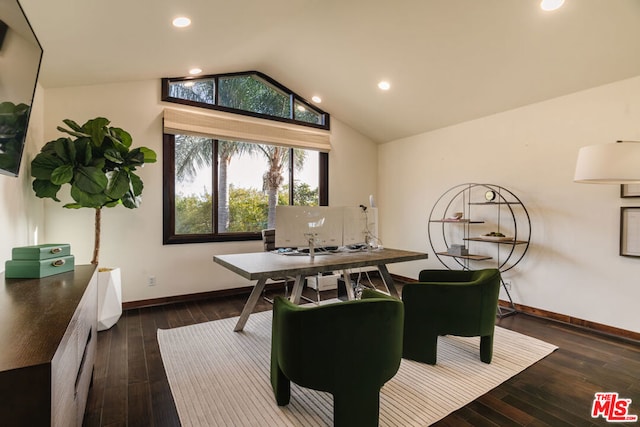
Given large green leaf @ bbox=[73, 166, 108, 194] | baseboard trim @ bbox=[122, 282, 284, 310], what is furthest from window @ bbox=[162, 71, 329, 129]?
baseboard trim @ bbox=[122, 282, 284, 310]

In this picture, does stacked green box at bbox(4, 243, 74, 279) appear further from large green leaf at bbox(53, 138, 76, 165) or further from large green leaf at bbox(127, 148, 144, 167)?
large green leaf at bbox(127, 148, 144, 167)

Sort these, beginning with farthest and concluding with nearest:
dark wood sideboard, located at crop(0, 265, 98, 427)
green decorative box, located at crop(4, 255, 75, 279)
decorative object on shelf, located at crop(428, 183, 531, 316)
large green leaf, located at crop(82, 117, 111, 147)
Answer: decorative object on shelf, located at crop(428, 183, 531, 316)
large green leaf, located at crop(82, 117, 111, 147)
green decorative box, located at crop(4, 255, 75, 279)
dark wood sideboard, located at crop(0, 265, 98, 427)

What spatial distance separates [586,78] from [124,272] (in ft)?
16.9

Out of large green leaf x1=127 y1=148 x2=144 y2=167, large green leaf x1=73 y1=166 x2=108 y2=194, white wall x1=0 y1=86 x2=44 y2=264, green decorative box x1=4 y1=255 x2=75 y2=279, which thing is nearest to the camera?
green decorative box x1=4 y1=255 x2=75 y2=279


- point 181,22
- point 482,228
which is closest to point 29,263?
point 181,22

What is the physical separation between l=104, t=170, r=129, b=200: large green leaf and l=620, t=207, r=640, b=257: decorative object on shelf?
450cm

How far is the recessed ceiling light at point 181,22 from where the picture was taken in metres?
2.55

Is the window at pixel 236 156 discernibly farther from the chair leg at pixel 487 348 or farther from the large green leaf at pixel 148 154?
the chair leg at pixel 487 348

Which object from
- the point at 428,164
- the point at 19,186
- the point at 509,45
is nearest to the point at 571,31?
the point at 509,45

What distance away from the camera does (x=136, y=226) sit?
3.72 meters

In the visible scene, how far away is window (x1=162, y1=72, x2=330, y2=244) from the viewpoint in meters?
4.02

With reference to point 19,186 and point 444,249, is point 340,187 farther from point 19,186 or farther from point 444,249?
point 19,186

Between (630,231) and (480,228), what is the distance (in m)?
1.44

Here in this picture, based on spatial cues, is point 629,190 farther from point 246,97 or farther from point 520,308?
point 246,97
